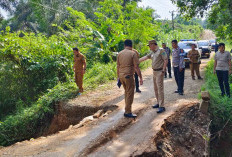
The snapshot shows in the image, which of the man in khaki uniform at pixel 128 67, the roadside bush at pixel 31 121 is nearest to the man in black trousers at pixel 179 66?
the man in khaki uniform at pixel 128 67

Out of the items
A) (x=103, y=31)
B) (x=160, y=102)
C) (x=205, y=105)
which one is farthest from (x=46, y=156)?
(x=103, y=31)

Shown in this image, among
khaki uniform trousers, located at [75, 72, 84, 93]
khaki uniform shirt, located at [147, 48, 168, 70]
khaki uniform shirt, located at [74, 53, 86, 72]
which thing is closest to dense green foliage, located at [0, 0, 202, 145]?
khaki uniform trousers, located at [75, 72, 84, 93]

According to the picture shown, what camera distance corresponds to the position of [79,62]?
28.2ft

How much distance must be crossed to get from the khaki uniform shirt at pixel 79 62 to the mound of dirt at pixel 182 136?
407 cm

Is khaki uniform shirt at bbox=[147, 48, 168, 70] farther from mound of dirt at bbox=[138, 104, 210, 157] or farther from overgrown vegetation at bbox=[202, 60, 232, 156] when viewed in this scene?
overgrown vegetation at bbox=[202, 60, 232, 156]

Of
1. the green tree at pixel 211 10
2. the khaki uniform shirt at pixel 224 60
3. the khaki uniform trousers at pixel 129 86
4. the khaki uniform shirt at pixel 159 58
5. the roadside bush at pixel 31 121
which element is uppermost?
the green tree at pixel 211 10

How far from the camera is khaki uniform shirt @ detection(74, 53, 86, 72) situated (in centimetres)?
854

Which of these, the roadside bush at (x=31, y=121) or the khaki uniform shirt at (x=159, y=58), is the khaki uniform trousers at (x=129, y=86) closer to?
the khaki uniform shirt at (x=159, y=58)

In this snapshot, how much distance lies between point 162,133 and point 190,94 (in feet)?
9.97

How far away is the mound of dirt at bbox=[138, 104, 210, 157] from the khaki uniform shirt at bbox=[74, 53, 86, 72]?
4.07 meters

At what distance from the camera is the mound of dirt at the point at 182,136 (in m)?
4.74

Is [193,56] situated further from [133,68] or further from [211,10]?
[133,68]

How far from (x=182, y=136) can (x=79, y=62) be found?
15.4ft

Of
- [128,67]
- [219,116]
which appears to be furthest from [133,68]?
[219,116]
